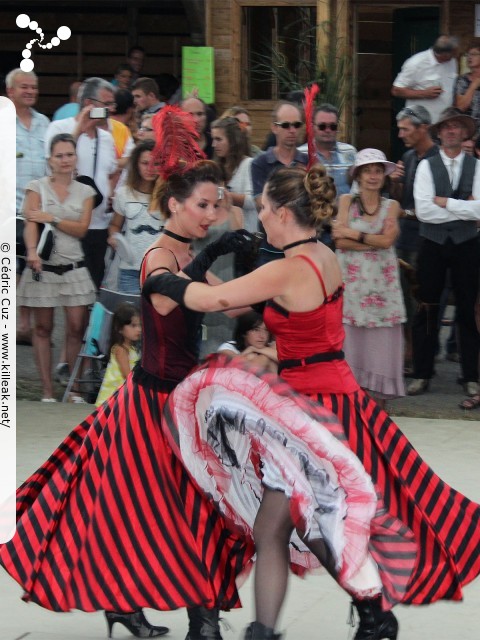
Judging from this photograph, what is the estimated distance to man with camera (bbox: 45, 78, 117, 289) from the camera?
824 cm

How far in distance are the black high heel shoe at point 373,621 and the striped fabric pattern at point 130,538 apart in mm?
389

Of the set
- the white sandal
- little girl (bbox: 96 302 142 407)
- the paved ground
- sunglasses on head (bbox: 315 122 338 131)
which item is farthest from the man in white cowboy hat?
the white sandal

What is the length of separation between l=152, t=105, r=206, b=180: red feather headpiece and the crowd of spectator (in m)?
2.29

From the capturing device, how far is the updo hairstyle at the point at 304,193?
4.05 m

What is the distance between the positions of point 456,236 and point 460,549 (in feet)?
12.8

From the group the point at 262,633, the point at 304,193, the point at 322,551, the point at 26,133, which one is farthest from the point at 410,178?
the point at 262,633

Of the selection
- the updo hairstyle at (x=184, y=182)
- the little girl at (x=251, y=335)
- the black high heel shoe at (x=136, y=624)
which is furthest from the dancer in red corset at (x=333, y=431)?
the little girl at (x=251, y=335)

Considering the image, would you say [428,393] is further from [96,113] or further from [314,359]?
[314,359]

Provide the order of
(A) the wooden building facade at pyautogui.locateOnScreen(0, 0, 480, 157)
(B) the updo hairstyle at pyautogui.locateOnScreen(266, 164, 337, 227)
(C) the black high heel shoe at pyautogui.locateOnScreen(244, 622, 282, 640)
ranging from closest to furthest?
(C) the black high heel shoe at pyautogui.locateOnScreen(244, 622, 282, 640), (B) the updo hairstyle at pyautogui.locateOnScreen(266, 164, 337, 227), (A) the wooden building facade at pyautogui.locateOnScreen(0, 0, 480, 157)

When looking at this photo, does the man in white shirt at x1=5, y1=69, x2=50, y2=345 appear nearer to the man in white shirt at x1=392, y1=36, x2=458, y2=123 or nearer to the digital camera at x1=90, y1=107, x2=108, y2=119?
the digital camera at x1=90, y1=107, x2=108, y2=119

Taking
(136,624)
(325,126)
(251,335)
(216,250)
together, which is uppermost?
(325,126)

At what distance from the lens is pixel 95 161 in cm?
832

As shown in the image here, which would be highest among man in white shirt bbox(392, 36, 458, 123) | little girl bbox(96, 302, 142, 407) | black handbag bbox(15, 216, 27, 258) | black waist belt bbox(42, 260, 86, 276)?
man in white shirt bbox(392, 36, 458, 123)

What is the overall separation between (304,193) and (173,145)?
0.57 meters
